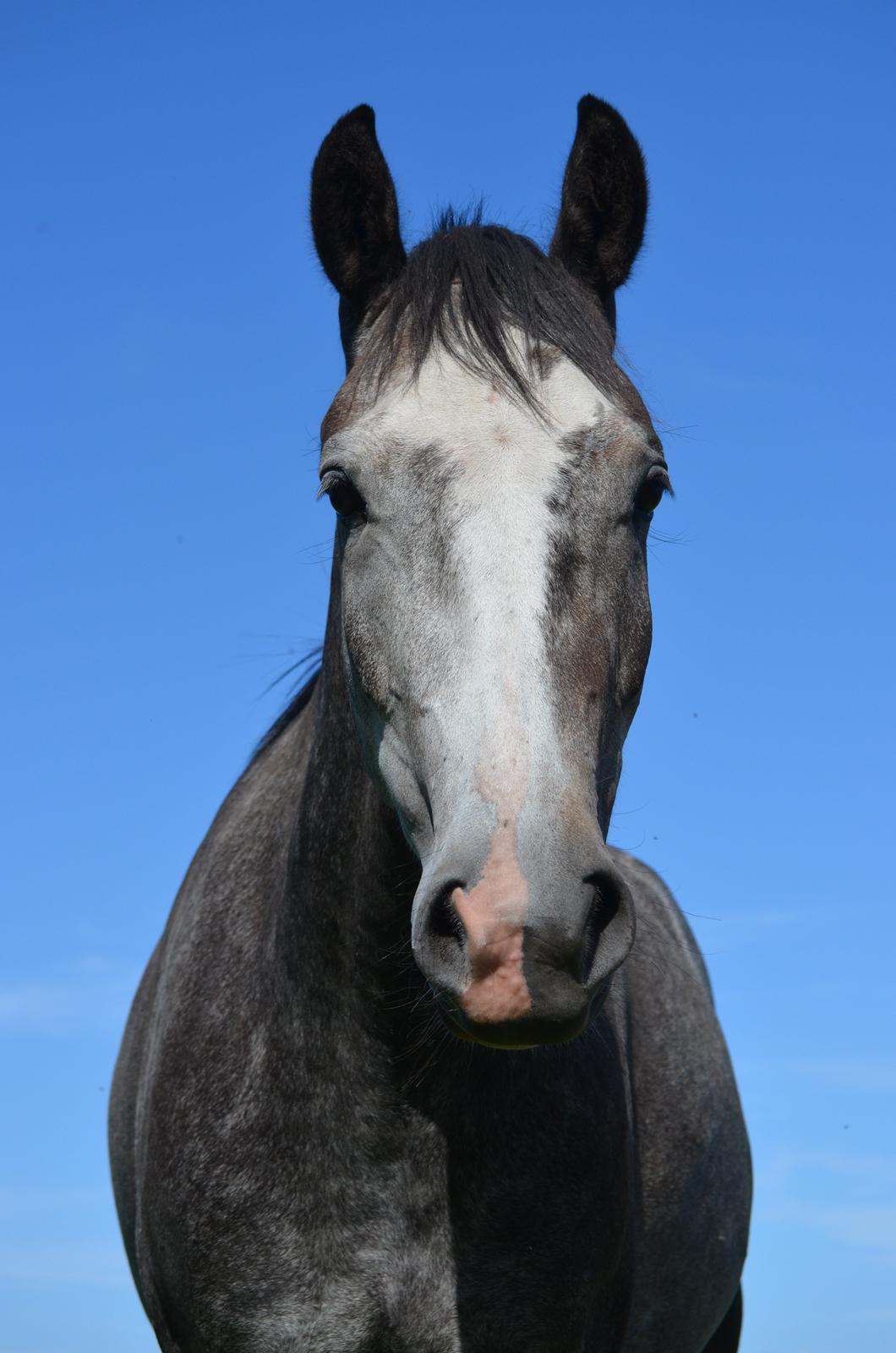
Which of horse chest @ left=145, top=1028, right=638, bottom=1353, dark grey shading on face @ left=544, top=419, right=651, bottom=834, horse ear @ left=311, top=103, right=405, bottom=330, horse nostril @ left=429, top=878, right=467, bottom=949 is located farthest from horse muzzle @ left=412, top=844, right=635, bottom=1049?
horse ear @ left=311, top=103, right=405, bottom=330

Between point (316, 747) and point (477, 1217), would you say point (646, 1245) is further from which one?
point (316, 747)

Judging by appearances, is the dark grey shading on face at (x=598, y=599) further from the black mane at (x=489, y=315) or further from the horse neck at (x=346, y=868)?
the horse neck at (x=346, y=868)

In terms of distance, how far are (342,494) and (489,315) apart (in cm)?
57

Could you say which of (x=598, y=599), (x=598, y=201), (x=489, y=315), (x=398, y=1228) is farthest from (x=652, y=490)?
(x=398, y=1228)

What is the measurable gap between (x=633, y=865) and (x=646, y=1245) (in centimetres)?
242

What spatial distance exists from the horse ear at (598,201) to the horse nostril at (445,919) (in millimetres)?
2165

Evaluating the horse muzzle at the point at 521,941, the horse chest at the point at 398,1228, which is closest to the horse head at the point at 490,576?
the horse muzzle at the point at 521,941

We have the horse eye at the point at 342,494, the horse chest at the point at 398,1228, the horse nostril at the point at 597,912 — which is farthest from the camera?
the horse chest at the point at 398,1228

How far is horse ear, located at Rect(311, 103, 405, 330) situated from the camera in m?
4.19

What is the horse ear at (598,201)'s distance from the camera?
4.33 metres

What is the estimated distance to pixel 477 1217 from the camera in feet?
12.4

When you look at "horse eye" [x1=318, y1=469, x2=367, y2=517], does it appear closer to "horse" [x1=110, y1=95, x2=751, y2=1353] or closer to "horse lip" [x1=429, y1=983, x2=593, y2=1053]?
"horse" [x1=110, y1=95, x2=751, y2=1353]

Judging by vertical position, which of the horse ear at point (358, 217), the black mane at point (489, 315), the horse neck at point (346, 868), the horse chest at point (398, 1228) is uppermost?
the horse ear at point (358, 217)

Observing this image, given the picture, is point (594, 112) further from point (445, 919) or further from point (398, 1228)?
point (398, 1228)
